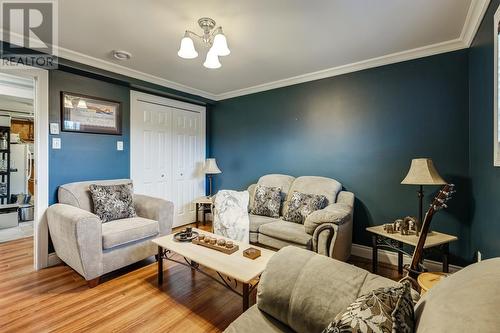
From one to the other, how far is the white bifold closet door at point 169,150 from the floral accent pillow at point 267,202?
158 centimetres

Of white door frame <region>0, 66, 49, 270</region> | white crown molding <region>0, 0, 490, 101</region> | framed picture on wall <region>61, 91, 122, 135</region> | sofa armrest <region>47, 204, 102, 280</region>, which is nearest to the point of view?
white crown molding <region>0, 0, 490, 101</region>

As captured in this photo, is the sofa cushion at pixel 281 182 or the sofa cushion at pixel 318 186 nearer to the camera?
the sofa cushion at pixel 318 186

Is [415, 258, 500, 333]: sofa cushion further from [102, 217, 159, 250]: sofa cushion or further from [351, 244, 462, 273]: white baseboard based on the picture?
[102, 217, 159, 250]: sofa cushion

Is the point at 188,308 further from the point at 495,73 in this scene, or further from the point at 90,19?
the point at 495,73

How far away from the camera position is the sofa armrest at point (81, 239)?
84.9 inches

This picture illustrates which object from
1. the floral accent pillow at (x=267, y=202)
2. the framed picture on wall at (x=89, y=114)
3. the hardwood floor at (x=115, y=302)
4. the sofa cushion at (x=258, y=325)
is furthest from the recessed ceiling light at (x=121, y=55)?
the sofa cushion at (x=258, y=325)

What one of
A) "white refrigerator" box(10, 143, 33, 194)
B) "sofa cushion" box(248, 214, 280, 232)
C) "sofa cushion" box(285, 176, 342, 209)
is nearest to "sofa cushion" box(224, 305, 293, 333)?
"sofa cushion" box(248, 214, 280, 232)

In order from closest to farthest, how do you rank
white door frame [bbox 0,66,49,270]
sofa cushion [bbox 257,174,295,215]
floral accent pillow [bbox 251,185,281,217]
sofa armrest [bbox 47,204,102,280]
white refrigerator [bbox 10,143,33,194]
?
1. sofa armrest [bbox 47,204,102,280]
2. white door frame [bbox 0,66,49,270]
3. floral accent pillow [bbox 251,185,281,217]
4. sofa cushion [bbox 257,174,295,215]
5. white refrigerator [bbox 10,143,33,194]

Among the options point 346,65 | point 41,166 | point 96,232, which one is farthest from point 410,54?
point 41,166

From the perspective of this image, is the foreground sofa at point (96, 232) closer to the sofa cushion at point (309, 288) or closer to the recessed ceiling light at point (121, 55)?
the recessed ceiling light at point (121, 55)

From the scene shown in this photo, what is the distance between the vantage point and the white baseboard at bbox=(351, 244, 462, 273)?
2551 millimetres

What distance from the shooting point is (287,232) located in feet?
8.44

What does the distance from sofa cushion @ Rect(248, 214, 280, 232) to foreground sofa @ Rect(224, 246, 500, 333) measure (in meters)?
1.66

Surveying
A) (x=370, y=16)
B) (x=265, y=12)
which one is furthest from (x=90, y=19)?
(x=370, y=16)
